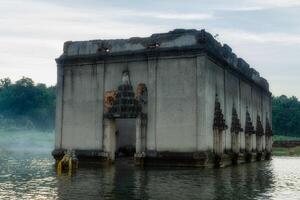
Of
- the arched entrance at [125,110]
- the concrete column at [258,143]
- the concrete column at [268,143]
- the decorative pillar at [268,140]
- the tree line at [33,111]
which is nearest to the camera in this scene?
the arched entrance at [125,110]

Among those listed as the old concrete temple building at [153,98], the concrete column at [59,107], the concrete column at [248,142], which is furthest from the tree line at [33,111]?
the old concrete temple building at [153,98]

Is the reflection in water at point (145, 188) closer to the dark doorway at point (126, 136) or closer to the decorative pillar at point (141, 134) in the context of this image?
the decorative pillar at point (141, 134)

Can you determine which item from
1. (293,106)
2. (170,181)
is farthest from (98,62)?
(293,106)

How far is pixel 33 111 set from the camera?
9544 centimetres

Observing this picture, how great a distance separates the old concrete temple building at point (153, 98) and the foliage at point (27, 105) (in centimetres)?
6724

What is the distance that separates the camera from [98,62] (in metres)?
27.4

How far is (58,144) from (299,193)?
17.3 meters

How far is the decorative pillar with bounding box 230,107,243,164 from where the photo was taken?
3037 centimetres

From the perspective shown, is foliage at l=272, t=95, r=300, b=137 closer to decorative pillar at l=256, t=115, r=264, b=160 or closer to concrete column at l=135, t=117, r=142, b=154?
decorative pillar at l=256, t=115, r=264, b=160

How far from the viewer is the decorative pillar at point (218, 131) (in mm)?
26062

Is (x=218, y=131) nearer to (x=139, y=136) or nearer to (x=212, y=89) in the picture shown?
(x=212, y=89)

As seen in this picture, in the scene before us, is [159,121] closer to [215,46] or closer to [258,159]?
[215,46]

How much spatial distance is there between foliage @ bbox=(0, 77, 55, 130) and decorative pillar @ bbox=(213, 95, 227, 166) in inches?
2802

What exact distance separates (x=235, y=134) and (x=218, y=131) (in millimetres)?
4799
